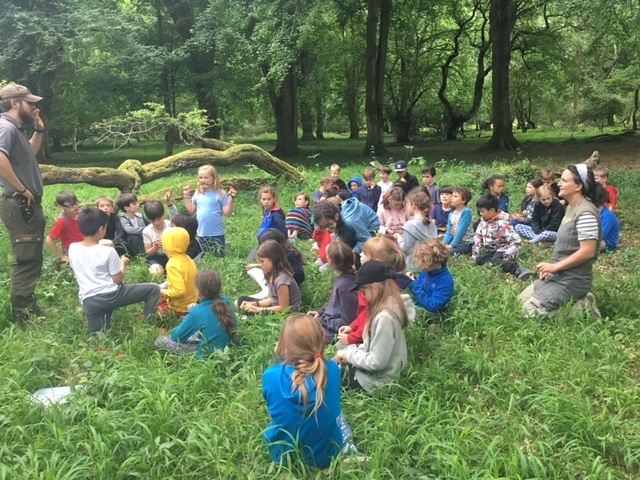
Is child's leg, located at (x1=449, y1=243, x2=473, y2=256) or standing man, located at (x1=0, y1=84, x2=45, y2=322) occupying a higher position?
standing man, located at (x1=0, y1=84, x2=45, y2=322)

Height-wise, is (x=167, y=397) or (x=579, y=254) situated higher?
(x=579, y=254)

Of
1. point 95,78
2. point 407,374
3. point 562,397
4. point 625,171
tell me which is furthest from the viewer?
point 95,78

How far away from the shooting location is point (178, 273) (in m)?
4.61

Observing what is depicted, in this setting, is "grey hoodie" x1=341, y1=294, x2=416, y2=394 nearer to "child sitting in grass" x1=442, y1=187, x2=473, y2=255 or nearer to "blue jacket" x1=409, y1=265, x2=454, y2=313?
"blue jacket" x1=409, y1=265, x2=454, y2=313

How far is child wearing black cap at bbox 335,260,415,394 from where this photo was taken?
A: 128 inches

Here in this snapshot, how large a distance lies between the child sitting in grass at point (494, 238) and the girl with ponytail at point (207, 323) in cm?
365

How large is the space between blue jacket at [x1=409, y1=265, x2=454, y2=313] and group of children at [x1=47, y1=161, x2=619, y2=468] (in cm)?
1

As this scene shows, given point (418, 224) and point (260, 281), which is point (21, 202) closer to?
point (260, 281)

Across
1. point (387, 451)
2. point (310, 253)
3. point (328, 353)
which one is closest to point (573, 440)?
point (387, 451)

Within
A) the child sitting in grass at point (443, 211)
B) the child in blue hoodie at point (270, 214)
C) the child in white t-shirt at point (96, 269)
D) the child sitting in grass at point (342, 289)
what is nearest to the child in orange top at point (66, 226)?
the child in white t-shirt at point (96, 269)

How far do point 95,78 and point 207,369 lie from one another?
21.3 meters

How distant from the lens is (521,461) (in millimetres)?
2572

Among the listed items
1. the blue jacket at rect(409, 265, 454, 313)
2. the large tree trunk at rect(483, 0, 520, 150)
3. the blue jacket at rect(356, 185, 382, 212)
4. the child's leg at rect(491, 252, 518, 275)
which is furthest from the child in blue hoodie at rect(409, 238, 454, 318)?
the large tree trunk at rect(483, 0, 520, 150)

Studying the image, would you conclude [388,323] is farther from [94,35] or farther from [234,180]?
[94,35]
